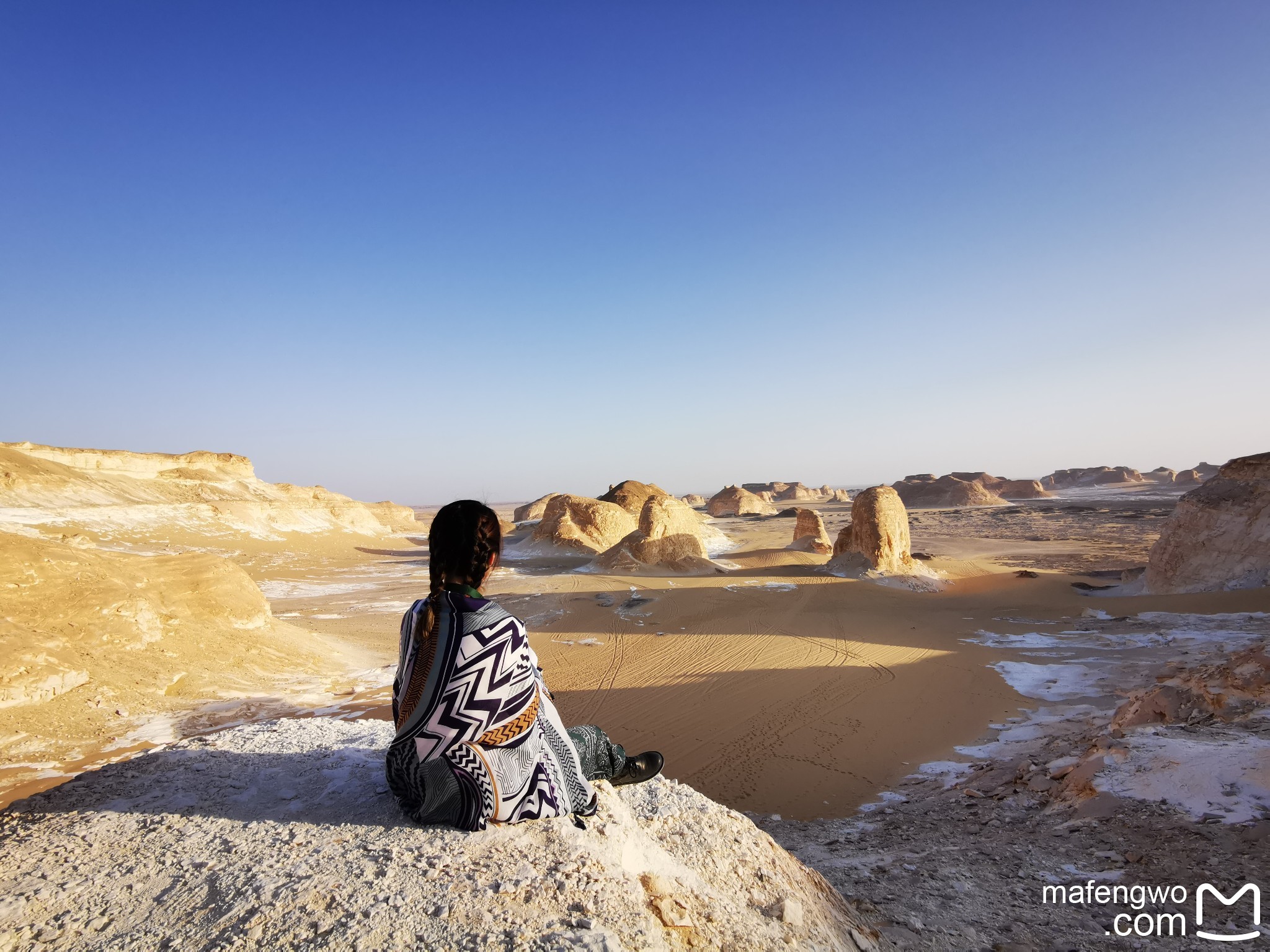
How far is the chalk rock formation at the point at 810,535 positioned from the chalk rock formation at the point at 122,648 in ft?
58.6

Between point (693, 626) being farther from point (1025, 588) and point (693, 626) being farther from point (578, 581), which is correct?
point (1025, 588)

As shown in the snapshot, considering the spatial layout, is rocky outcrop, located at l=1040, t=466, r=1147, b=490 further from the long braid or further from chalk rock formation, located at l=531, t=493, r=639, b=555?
the long braid

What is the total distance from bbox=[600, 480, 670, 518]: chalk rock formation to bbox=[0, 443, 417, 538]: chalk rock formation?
15878 mm

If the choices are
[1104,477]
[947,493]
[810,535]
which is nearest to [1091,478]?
[1104,477]

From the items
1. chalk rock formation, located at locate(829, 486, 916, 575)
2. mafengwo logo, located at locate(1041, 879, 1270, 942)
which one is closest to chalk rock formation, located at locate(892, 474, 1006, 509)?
chalk rock formation, located at locate(829, 486, 916, 575)

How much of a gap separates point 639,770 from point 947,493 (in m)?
67.5

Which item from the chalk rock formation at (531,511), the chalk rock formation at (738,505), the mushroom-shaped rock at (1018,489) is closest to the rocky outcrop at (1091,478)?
the mushroom-shaped rock at (1018,489)

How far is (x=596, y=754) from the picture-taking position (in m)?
2.82

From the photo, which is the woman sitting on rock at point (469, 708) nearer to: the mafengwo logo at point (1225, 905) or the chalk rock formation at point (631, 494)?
the mafengwo logo at point (1225, 905)

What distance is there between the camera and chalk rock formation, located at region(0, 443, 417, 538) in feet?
77.7

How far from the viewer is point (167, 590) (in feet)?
27.6

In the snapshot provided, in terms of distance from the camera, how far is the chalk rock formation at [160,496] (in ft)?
77.7

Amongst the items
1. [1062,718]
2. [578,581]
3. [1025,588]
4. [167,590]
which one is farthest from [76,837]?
[1025,588]

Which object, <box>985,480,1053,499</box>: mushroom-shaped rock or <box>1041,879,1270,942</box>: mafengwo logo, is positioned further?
<box>985,480,1053,499</box>: mushroom-shaped rock
